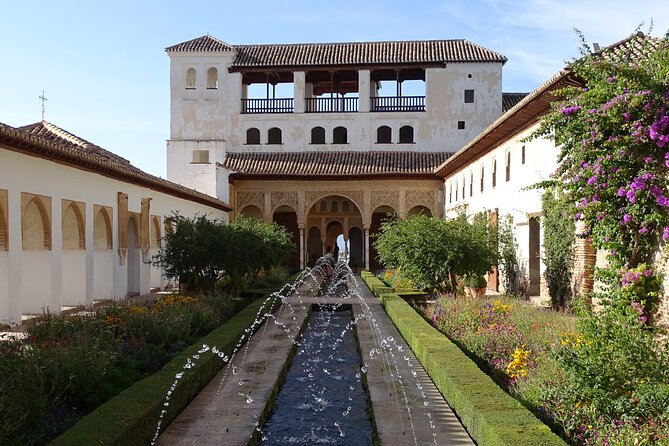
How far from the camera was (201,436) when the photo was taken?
22.7 ft

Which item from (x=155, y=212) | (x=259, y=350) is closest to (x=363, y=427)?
(x=259, y=350)

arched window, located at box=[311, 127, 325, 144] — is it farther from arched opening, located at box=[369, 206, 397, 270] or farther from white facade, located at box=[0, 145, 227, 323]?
white facade, located at box=[0, 145, 227, 323]

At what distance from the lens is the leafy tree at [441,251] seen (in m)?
18.4

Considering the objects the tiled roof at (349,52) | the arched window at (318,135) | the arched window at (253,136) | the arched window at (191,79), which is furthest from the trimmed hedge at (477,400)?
the arched window at (191,79)

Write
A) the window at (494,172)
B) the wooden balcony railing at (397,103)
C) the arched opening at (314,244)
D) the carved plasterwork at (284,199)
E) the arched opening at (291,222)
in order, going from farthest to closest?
the arched opening at (314,244)
the arched opening at (291,222)
the wooden balcony railing at (397,103)
the carved plasterwork at (284,199)
the window at (494,172)

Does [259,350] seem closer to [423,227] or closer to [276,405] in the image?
[276,405]

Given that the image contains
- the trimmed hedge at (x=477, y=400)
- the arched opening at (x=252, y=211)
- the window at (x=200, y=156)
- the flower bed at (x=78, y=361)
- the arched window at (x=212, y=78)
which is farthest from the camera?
the arched window at (x=212, y=78)

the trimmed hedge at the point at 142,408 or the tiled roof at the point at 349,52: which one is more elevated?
the tiled roof at the point at 349,52

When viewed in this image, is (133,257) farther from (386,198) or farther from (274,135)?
(274,135)

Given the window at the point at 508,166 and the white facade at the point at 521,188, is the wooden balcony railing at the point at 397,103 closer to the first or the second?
the white facade at the point at 521,188

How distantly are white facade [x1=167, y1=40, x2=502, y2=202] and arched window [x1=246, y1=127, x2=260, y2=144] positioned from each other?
0.06m

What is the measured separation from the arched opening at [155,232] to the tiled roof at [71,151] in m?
0.96

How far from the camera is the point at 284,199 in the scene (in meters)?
34.8

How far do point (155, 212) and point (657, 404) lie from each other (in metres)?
19.3
